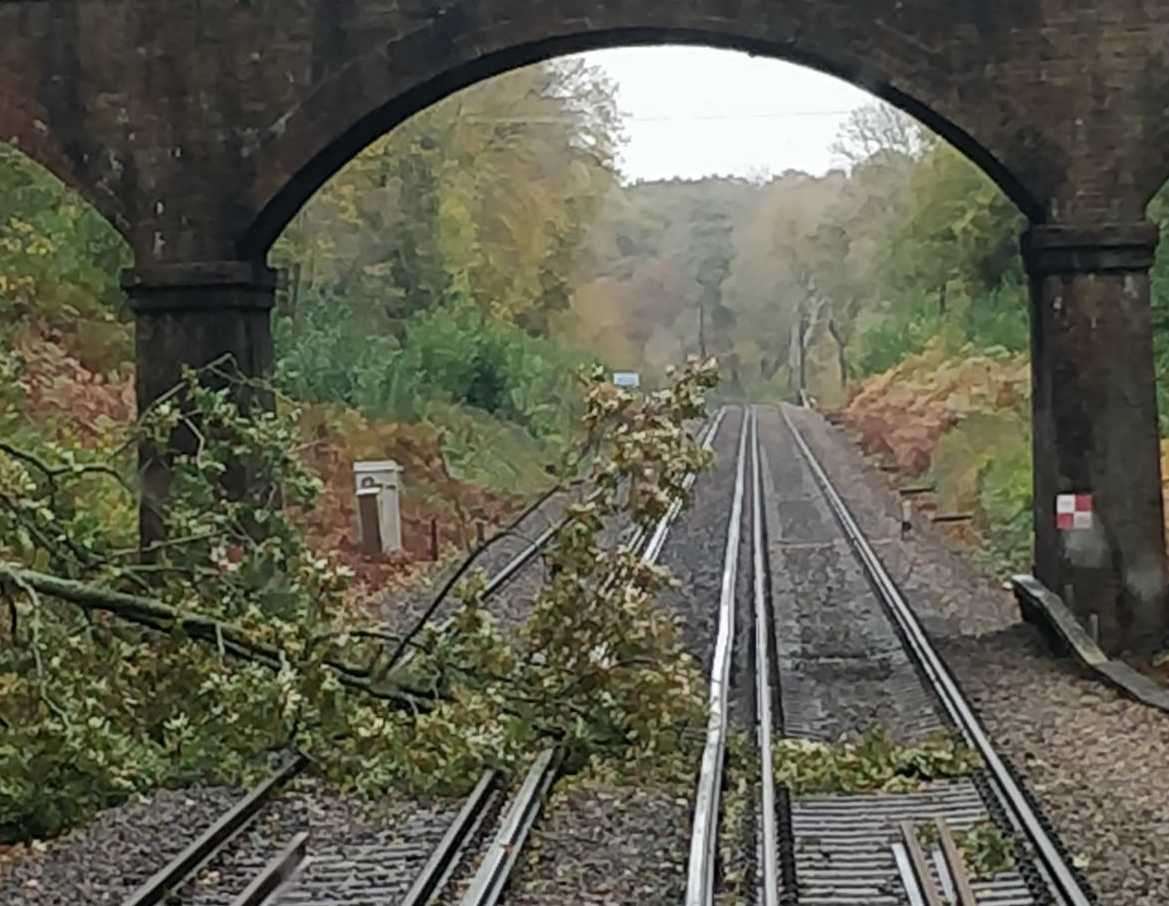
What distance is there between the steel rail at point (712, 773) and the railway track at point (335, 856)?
86cm

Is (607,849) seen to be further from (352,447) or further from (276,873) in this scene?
(352,447)

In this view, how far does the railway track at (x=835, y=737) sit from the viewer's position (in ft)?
29.2

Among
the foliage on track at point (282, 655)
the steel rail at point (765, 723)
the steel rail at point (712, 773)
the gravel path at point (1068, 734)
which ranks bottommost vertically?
the gravel path at point (1068, 734)

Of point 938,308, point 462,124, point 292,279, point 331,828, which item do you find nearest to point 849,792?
point 331,828

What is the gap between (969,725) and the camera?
1234 centimetres

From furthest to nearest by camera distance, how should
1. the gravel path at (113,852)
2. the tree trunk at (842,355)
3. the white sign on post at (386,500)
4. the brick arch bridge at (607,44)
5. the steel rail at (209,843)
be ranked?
the tree trunk at (842,355)
the white sign on post at (386,500)
the brick arch bridge at (607,44)
the gravel path at (113,852)
the steel rail at (209,843)

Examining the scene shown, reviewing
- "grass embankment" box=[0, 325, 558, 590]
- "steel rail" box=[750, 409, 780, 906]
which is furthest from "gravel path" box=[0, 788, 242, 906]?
"grass embankment" box=[0, 325, 558, 590]

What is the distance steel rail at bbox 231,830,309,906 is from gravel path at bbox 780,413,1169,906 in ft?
12.1

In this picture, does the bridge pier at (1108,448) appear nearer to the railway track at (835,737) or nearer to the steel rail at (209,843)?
the railway track at (835,737)

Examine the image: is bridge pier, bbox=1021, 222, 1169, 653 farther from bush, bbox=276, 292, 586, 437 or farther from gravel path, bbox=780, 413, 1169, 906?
bush, bbox=276, 292, 586, 437

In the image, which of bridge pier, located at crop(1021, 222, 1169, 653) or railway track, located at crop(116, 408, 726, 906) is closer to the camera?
railway track, located at crop(116, 408, 726, 906)

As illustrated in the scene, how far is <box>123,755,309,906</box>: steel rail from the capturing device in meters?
8.86

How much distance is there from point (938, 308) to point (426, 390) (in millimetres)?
22438

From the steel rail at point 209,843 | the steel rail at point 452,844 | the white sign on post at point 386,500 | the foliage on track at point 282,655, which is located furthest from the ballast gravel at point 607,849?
the white sign on post at point 386,500
